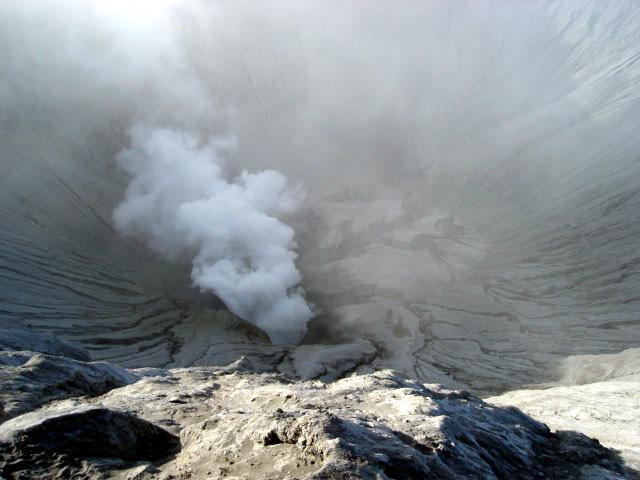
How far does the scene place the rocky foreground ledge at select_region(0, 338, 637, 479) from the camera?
5586mm

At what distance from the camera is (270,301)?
117ft

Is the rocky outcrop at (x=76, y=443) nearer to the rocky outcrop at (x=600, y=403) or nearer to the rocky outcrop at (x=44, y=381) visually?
the rocky outcrop at (x=44, y=381)

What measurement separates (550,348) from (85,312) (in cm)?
2579

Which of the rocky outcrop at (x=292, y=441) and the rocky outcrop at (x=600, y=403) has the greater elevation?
the rocky outcrop at (x=600, y=403)

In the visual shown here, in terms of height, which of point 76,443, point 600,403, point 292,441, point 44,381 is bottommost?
point 76,443

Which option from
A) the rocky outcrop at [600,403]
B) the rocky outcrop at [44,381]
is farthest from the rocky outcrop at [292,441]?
the rocky outcrop at [600,403]

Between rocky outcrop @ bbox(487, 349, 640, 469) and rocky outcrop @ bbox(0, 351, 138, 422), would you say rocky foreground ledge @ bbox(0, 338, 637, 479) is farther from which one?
rocky outcrop @ bbox(487, 349, 640, 469)

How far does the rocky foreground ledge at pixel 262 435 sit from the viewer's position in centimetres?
559

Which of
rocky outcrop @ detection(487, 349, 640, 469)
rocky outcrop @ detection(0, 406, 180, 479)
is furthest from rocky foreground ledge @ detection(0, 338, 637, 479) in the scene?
rocky outcrop @ detection(487, 349, 640, 469)

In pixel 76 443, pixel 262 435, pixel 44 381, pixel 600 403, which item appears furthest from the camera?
pixel 600 403

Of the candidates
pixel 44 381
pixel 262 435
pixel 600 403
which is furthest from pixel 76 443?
pixel 600 403

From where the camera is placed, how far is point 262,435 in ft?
19.9

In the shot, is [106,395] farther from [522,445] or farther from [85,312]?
[85,312]

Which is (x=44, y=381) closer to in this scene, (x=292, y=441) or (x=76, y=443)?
(x=76, y=443)
